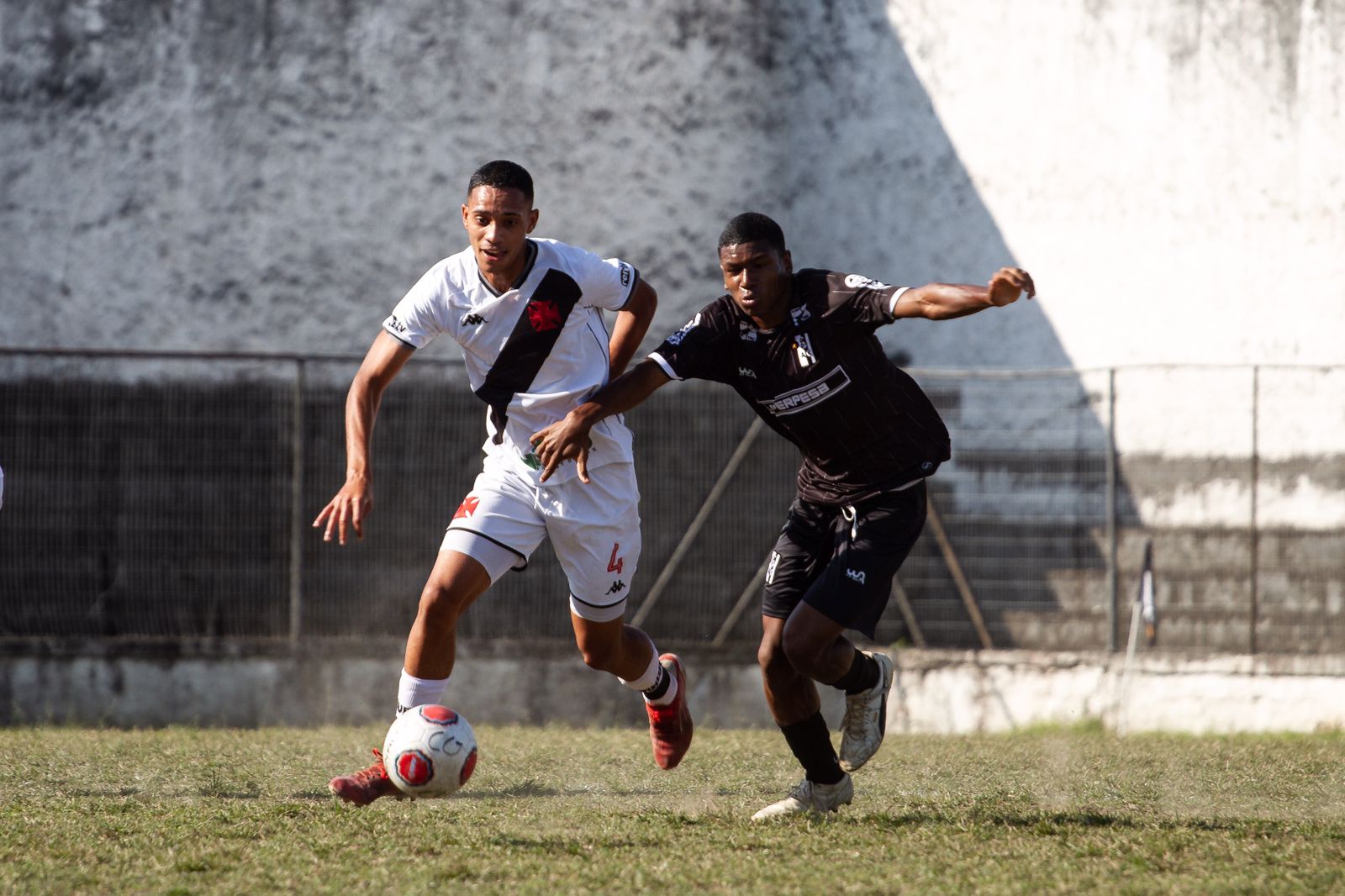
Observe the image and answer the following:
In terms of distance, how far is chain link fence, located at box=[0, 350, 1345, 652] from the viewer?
1154 centimetres

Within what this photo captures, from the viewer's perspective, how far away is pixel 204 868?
16.5 ft

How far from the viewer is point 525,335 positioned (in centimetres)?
659

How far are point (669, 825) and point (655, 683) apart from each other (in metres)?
1.26

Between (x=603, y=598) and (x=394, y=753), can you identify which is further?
(x=603, y=598)

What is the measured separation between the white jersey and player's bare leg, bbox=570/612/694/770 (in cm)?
79

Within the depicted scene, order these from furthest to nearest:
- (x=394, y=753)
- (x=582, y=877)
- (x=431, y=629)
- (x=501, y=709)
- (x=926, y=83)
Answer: (x=926, y=83), (x=501, y=709), (x=431, y=629), (x=394, y=753), (x=582, y=877)

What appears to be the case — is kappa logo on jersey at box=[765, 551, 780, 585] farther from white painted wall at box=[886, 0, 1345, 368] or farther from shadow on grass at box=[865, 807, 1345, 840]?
white painted wall at box=[886, 0, 1345, 368]

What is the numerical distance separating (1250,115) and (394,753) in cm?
1059

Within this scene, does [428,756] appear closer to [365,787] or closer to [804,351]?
[365,787]

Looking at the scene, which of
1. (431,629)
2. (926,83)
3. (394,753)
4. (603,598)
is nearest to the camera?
(394,753)

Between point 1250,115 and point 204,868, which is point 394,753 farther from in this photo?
point 1250,115

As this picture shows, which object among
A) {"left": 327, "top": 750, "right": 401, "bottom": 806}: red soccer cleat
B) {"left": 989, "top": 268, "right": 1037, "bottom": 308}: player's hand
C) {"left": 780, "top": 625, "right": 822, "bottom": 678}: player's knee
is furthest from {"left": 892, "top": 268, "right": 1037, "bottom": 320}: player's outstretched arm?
{"left": 327, "top": 750, "right": 401, "bottom": 806}: red soccer cleat

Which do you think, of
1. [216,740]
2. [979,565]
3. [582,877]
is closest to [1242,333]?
[979,565]

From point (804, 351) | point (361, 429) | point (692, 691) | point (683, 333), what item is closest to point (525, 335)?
point (683, 333)
